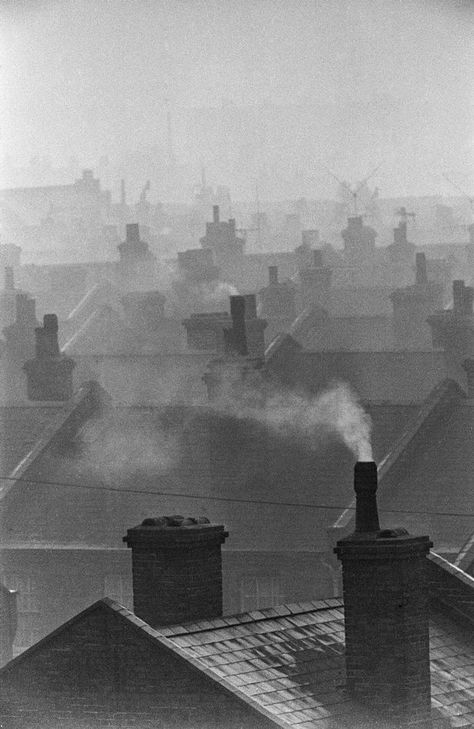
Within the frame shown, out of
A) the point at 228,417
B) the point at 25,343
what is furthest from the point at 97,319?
the point at 228,417

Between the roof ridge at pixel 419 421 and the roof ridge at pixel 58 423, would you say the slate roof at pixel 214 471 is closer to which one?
the roof ridge at pixel 58 423

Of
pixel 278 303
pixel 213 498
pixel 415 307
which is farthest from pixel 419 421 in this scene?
pixel 278 303

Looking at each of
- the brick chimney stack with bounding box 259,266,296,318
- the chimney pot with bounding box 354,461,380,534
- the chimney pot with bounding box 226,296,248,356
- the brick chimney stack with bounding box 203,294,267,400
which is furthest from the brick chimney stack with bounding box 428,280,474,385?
the chimney pot with bounding box 354,461,380,534

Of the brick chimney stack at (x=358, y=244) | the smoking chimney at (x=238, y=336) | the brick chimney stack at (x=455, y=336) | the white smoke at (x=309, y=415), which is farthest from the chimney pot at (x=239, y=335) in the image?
the brick chimney stack at (x=358, y=244)

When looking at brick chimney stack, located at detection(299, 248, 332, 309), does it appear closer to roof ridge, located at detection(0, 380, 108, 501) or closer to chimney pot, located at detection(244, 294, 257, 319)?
chimney pot, located at detection(244, 294, 257, 319)

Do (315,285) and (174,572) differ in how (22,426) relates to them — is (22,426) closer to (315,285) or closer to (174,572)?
(315,285)

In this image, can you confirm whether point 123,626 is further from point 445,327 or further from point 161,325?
point 161,325
